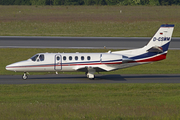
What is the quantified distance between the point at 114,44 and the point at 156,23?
26.8m

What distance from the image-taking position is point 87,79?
2662 centimetres

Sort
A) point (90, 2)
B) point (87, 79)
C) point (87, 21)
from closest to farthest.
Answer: point (87, 79)
point (87, 21)
point (90, 2)

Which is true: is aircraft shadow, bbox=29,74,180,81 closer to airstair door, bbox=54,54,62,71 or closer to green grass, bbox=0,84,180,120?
airstair door, bbox=54,54,62,71

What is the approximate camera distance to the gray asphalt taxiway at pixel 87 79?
82.5 feet

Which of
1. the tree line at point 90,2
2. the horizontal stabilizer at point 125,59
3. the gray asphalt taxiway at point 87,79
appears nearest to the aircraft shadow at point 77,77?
the gray asphalt taxiway at point 87,79

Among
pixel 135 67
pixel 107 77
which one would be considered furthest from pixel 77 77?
pixel 135 67

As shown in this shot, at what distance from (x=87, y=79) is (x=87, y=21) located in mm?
48096

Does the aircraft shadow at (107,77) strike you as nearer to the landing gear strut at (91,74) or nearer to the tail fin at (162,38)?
the landing gear strut at (91,74)

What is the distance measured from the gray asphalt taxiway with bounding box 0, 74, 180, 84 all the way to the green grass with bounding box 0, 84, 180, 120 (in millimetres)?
2605

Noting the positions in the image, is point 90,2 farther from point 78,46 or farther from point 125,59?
point 125,59

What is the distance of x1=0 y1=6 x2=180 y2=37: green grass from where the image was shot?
61688mm

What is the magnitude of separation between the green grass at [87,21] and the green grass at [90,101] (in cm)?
3605

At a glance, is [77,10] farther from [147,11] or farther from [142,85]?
[142,85]

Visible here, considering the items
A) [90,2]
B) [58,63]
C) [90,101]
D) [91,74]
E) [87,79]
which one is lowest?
[87,79]
